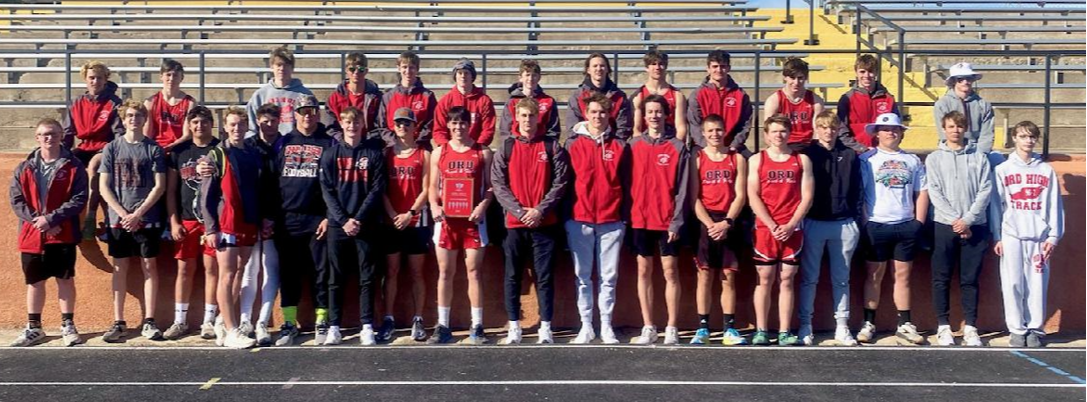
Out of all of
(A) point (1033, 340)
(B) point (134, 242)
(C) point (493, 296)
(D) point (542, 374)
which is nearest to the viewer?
(D) point (542, 374)

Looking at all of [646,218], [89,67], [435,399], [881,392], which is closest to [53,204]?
[89,67]

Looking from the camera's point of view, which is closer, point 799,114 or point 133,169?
point 133,169

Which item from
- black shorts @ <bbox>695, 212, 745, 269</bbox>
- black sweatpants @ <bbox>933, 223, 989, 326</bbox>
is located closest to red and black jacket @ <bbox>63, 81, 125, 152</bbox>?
black shorts @ <bbox>695, 212, 745, 269</bbox>

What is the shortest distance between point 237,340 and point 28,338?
5.96 feet

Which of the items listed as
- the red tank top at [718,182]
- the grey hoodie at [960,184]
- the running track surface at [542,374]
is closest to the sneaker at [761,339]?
the running track surface at [542,374]

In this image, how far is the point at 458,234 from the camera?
9.12 metres

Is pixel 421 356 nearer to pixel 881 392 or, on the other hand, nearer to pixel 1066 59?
pixel 881 392

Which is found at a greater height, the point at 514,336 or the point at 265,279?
the point at 265,279

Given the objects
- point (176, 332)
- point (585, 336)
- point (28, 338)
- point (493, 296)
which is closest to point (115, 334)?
point (176, 332)

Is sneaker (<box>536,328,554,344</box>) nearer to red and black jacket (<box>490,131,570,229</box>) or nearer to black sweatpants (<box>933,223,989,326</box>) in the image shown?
red and black jacket (<box>490,131,570,229</box>)

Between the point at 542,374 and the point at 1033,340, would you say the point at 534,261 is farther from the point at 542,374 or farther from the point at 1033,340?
the point at 1033,340

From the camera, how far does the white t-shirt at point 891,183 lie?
30.0 feet

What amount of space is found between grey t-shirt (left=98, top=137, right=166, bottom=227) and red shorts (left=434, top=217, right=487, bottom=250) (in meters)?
2.32

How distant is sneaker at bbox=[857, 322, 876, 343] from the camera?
30.3 feet
